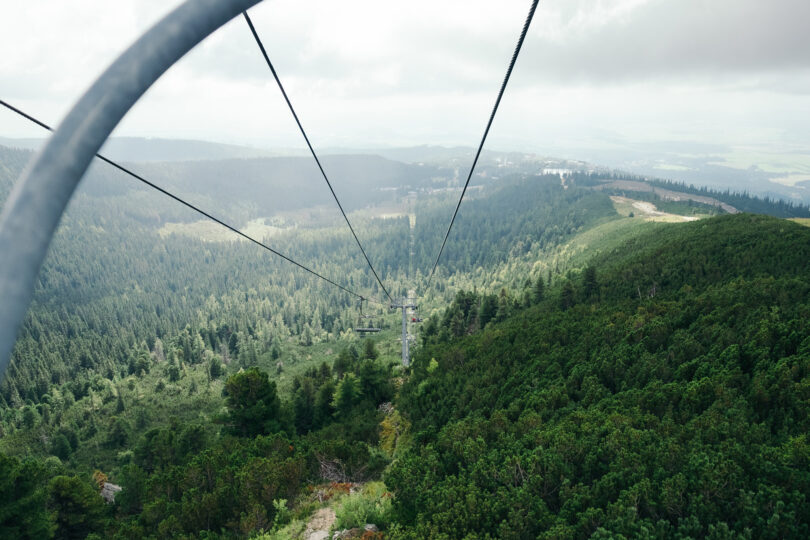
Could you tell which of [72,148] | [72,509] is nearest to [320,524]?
[72,509]

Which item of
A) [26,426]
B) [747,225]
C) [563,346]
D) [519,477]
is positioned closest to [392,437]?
[563,346]

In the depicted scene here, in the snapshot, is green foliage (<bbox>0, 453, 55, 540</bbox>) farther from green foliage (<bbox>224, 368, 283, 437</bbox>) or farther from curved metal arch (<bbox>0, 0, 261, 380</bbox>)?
curved metal arch (<bbox>0, 0, 261, 380</bbox>)

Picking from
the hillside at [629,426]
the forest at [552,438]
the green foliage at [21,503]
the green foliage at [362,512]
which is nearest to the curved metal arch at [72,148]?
the forest at [552,438]

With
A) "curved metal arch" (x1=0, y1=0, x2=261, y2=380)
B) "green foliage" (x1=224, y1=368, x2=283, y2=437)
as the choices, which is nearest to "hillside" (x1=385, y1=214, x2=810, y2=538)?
"green foliage" (x1=224, y1=368, x2=283, y2=437)

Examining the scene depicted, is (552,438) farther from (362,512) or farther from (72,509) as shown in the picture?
(72,509)

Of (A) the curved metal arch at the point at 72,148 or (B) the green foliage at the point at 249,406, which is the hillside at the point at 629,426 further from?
(A) the curved metal arch at the point at 72,148

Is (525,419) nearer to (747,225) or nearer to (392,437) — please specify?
(392,437)
